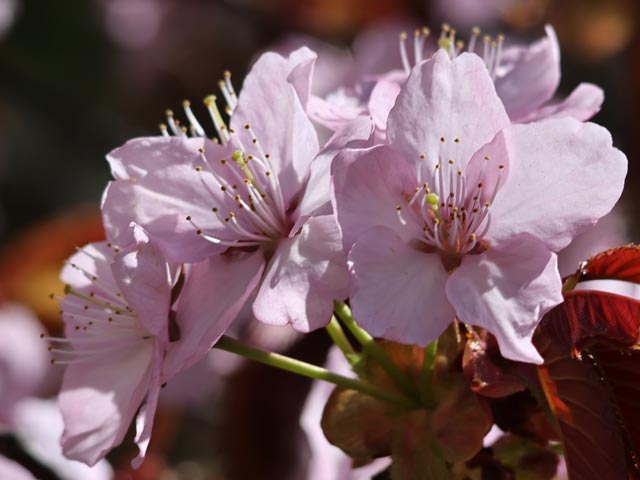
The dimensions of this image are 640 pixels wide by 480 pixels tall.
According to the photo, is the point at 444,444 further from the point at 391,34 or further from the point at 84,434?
the point at 391,34

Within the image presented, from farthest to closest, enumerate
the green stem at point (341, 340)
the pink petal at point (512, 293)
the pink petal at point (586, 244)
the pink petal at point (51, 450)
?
the pink petal at point (586, 244), the pink petal at point (51, 450), the green stem at point (341, 340), the pink petal at point (512, 293)

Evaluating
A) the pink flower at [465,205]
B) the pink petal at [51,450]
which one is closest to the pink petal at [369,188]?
the pink flower at [465,205]

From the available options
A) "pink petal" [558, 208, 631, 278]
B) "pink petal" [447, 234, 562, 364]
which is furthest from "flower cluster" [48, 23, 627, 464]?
"pink petal" [558, 208, 631, 278]

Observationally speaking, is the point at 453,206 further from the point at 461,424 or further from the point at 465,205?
the point at 461,424

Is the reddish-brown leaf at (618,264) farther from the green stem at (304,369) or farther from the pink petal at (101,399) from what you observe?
the pink petal at (101,399)

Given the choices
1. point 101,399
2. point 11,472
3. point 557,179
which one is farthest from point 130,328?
point 557,179

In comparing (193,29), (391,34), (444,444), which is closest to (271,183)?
(444,444)
